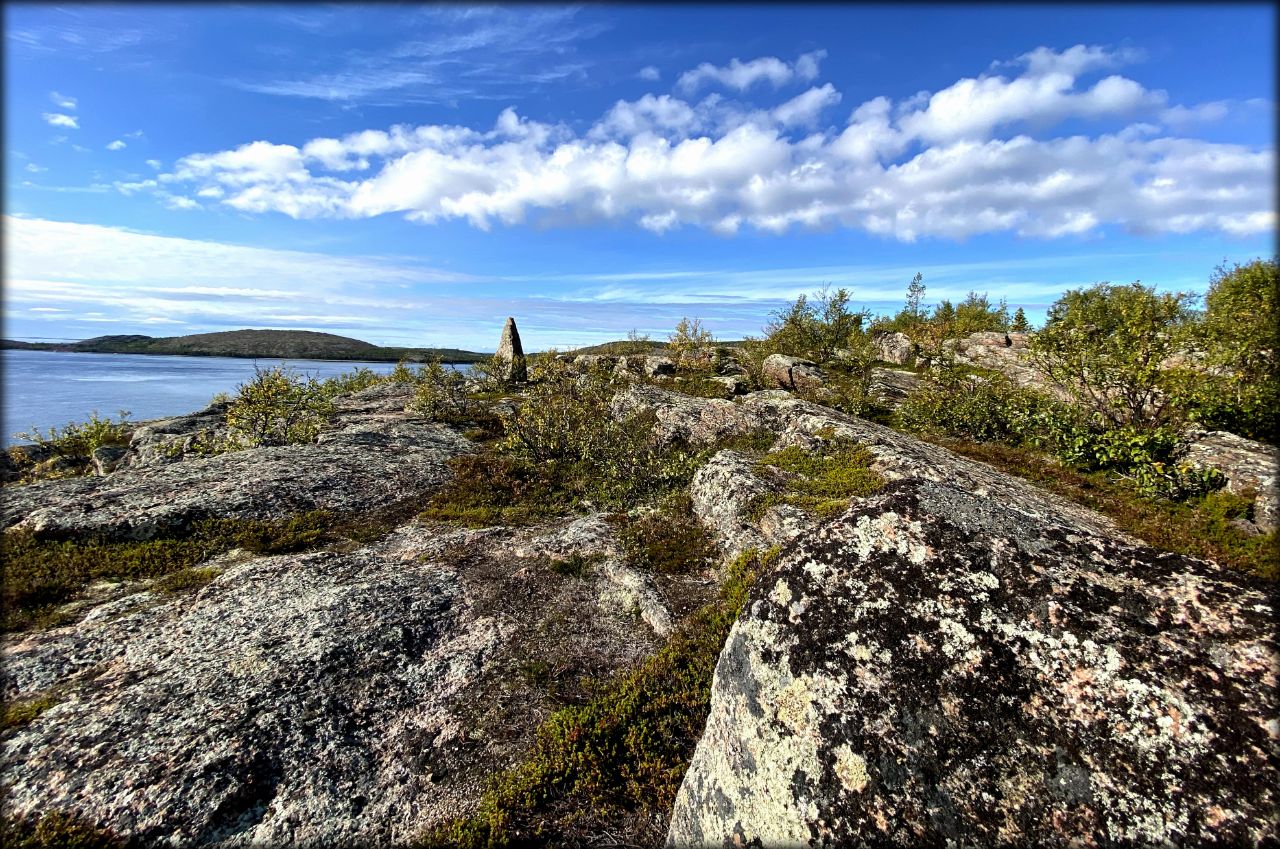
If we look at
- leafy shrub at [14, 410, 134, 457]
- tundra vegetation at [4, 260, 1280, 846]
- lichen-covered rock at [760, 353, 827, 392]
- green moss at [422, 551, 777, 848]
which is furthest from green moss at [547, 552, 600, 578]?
leafy shrub at [14, 410, 134, 457]

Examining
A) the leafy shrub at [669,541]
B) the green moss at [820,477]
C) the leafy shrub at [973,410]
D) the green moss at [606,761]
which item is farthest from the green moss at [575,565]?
the leafy shrub at [973,410]

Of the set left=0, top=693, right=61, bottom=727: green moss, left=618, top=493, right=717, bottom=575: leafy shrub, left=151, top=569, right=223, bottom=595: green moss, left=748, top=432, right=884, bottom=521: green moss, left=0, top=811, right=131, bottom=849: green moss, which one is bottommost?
left=0, top=811, right=131, bottom=849: green moss

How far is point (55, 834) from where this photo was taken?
16.7ft

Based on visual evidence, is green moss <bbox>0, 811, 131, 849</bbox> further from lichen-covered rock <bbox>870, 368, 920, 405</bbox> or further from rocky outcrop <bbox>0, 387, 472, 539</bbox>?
lichen-covered rock <bbox>870, 368, 920, 405</bbox>

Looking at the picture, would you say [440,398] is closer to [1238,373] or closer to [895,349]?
[1238,373]

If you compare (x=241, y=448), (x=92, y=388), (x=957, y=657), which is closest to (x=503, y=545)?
(x=957, y=657)

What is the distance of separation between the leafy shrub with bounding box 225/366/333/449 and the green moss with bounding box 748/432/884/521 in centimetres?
1759

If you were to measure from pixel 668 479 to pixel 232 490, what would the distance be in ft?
40.0

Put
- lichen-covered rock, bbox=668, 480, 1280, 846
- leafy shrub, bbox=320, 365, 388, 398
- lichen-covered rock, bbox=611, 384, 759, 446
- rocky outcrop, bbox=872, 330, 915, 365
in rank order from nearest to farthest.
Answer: lichen-covered rock, bbox=668, 480, 1280, 846 < lichen-covered rock, bbox=611, 384, 759, 446 < leafy shrub, bbox=320, 365, 388, 398 < rocky outcrop, bbox=872, 330, 915, 365

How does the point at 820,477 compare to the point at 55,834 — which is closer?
the point at 55,834

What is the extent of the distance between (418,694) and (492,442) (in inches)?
588

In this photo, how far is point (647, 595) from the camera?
32.0 ft

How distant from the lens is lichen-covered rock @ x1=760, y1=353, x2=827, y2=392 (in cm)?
3011

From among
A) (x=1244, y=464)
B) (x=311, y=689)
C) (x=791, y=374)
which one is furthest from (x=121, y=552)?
(x=791, y=374)
